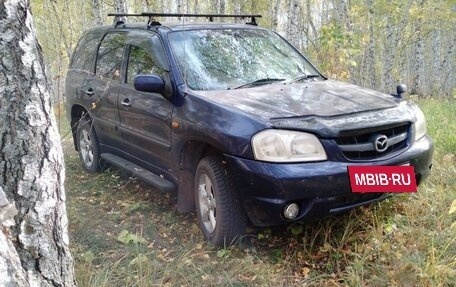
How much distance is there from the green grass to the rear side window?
2.07 metres

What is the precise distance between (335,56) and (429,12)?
9685 mm

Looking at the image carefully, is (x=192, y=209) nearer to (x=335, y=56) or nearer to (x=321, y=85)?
(x=321, y=85)

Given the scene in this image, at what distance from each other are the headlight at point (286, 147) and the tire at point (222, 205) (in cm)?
45

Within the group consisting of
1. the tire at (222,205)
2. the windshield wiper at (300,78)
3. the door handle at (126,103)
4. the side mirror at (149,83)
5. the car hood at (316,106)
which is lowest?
the tire at (222,205)

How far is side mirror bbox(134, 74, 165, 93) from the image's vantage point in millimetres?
3633

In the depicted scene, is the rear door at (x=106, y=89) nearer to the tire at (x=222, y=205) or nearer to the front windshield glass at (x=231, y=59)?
the front windshield glass at (x=231, y=59)

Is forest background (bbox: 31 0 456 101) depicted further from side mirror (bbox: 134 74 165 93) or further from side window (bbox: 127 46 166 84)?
side mirror (bbox: 134 74 165 93)

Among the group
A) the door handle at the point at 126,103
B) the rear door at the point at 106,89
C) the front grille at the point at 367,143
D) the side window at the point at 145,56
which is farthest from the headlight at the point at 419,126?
the rear door at the point at 106,89

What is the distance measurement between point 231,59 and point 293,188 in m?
1.64

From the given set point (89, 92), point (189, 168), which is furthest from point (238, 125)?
point (89, 92)

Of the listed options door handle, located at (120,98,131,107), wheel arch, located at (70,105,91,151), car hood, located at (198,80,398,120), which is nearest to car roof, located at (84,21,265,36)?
door handle, located at (120,98,131,107)

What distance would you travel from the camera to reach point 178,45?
4.07 meters

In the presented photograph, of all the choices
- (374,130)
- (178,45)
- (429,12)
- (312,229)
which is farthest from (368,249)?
(429,12)

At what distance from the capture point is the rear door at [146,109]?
3.89 meters
